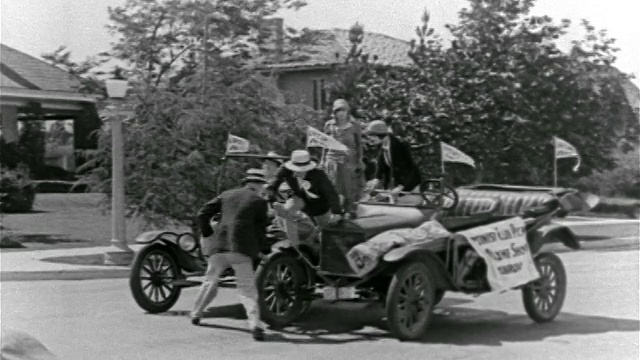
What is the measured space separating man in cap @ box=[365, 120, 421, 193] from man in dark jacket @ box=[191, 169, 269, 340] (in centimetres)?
216

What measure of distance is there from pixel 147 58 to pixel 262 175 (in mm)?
8117

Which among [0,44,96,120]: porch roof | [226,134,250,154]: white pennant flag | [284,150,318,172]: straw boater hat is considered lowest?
[284,150,318,172]: straw boater hat

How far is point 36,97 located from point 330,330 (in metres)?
19.7

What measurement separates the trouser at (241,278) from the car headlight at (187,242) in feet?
4.32

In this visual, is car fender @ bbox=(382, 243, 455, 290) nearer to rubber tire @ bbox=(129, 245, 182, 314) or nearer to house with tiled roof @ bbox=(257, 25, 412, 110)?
rubber tire @ bbox=(129, 245, 182, 314)

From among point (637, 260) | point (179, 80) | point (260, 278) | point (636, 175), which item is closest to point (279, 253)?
point (260, 278)

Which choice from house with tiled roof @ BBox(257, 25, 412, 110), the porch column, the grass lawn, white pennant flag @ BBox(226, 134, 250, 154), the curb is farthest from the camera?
the porch column

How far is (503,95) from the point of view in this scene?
68.2 ft

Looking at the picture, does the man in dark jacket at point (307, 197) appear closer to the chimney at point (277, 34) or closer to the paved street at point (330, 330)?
the paved street at point (330, 330)

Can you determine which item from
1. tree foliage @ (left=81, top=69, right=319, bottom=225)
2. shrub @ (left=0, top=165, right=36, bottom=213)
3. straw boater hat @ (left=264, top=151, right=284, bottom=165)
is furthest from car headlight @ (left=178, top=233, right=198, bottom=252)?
shrub @ (left=0, top=165, right=36, bottom=213)

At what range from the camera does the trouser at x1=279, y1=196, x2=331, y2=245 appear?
393 inches

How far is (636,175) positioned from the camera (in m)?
27.5

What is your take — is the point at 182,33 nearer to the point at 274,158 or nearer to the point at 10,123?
the point at 274,158

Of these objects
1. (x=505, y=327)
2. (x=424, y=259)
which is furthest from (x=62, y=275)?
(x=505, y=327)
